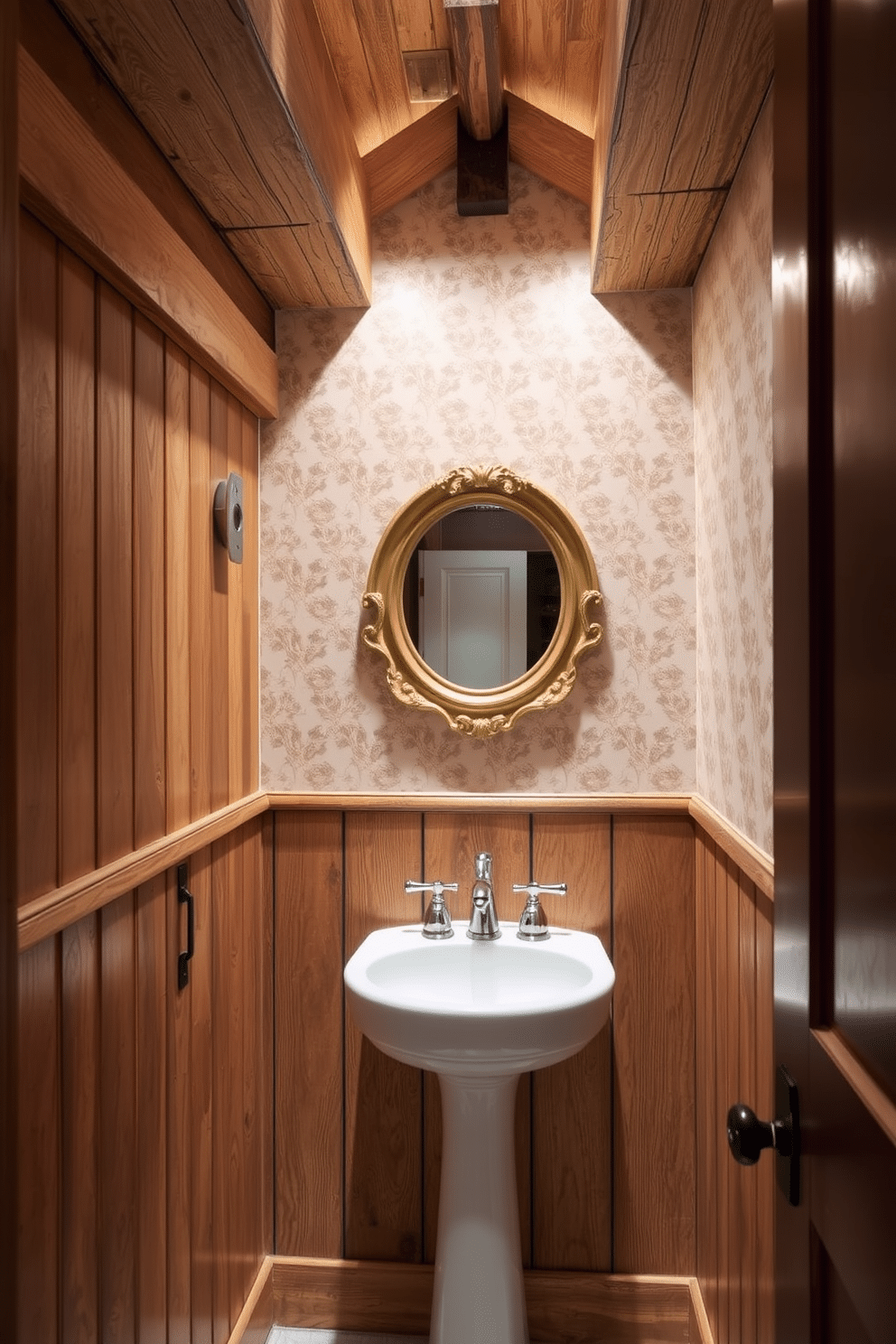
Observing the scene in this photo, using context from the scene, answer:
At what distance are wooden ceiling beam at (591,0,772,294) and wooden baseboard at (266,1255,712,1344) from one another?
2.10m

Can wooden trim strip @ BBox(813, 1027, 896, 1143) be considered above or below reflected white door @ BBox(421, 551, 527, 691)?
below

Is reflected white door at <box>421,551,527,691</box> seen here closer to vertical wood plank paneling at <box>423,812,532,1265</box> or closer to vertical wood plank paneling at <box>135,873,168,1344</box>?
vertical wood plank paneling at <box>423,812,532,1265</box>

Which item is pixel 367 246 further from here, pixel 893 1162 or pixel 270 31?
pixel 893 1162

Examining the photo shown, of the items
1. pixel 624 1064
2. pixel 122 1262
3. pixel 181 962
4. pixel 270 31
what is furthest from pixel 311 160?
pixel 624 1064

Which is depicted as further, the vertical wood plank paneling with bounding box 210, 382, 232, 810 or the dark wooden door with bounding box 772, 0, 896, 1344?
the vertical wood plank paneling with bounding box 210, 382, 232, 810

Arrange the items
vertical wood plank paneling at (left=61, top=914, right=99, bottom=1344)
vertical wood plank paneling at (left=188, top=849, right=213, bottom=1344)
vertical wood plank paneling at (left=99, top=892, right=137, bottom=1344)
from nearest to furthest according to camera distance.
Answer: vertical wood plank paneling at (left=61, top=914, right=99, bottom=1344)
vertical wood plank paneling at (left=99, top=892, right=137, bottom=1344)
vertical wood plank paneling at (left=188, top=849, right=213, bottom=1344)

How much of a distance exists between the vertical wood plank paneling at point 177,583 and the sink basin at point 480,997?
496 millimetres

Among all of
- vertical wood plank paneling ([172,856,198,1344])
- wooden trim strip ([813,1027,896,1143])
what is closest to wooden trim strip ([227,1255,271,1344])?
vertical wood plank paneling ([172,856,198,1344])

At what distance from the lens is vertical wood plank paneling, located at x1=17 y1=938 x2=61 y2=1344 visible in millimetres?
1031

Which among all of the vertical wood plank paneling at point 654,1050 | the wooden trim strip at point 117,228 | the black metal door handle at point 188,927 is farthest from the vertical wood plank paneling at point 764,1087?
the wooden trim strip at point 117,228

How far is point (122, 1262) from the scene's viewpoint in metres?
1.28

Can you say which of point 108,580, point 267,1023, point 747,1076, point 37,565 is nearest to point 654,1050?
point 747,1076

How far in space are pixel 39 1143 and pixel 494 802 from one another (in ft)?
3.69

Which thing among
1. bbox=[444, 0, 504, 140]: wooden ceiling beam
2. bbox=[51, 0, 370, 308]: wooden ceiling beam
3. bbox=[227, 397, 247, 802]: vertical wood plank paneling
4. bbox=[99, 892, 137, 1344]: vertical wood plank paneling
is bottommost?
bbox=[99, 892, 137, 1344]: vertical wood plank paneling
